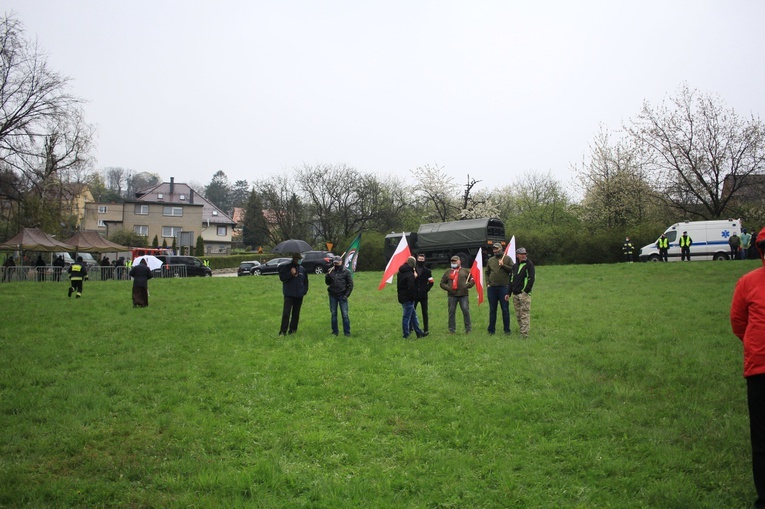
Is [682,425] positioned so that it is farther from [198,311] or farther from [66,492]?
[198,311]

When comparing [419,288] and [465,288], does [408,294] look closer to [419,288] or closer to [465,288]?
[419,288]

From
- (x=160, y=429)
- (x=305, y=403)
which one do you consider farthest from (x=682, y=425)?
(x=160, y=429)

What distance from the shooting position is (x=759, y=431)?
15.9ft

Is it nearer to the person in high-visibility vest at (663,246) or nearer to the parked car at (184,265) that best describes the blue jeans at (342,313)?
the person in high-visibility vest at (663,246)

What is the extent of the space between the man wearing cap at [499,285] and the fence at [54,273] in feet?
80.7

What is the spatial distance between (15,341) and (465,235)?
3006cm

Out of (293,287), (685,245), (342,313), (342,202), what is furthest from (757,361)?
(342,202)

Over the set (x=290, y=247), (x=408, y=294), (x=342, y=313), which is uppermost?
(x=290, y=247)

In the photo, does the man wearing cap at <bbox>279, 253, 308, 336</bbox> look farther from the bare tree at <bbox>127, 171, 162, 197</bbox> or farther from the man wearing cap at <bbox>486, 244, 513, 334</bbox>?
the bare tree at <bbox>127, 171, 162, 197</bbox>

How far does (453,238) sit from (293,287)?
27.1m

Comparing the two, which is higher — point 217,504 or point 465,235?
point 465,235

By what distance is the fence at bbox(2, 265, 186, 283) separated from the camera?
30938 mm

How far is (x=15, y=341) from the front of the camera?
42.3 feet

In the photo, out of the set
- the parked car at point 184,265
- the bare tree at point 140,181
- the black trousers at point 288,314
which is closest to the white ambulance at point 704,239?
the black trousers at point 288,314
